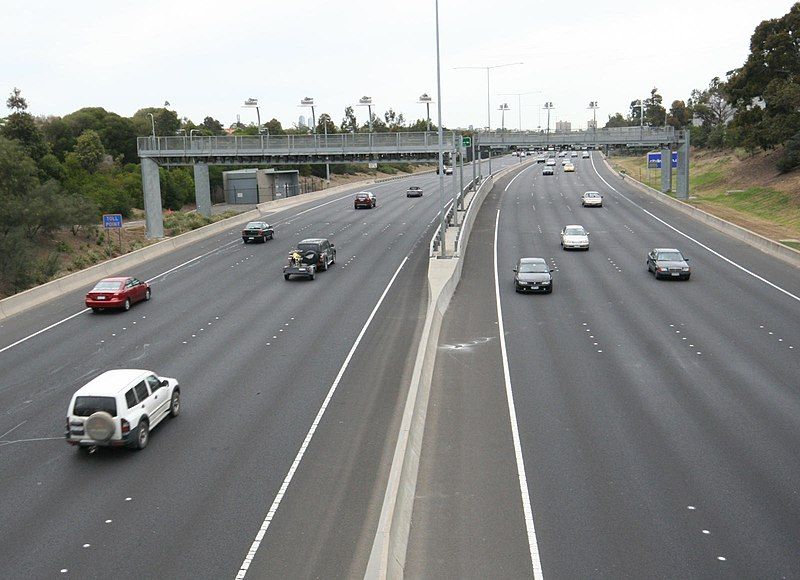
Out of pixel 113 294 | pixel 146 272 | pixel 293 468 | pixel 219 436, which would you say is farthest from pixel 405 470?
pixel 146 272

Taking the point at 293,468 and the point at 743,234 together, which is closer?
the point at 293,468

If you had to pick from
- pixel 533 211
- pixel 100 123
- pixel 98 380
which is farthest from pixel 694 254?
pixel 100 123

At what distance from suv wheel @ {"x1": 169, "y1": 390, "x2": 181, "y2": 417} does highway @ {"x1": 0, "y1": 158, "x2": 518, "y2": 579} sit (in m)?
0.36

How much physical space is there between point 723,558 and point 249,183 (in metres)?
86.1

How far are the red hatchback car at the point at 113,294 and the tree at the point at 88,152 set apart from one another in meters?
62.1

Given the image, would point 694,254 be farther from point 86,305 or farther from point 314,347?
point 86,305

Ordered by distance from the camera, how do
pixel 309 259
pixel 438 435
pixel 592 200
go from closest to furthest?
pixel 438 435 < pixel 309 259 < pixel 592 200

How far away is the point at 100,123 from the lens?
103 meters

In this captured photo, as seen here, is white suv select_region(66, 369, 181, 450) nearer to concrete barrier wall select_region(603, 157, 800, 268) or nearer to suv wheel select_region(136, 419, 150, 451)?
suv wheel select_region(136, 419, 150, 451)

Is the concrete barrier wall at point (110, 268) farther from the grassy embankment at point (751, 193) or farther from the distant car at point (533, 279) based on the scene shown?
the grassy embankment at point (751, 193)

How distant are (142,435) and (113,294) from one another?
1573 centimetres

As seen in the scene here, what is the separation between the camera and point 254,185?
9306 cm

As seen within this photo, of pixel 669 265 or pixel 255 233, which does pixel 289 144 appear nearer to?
pixel 255 233

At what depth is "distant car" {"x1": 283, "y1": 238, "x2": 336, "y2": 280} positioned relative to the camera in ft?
120
